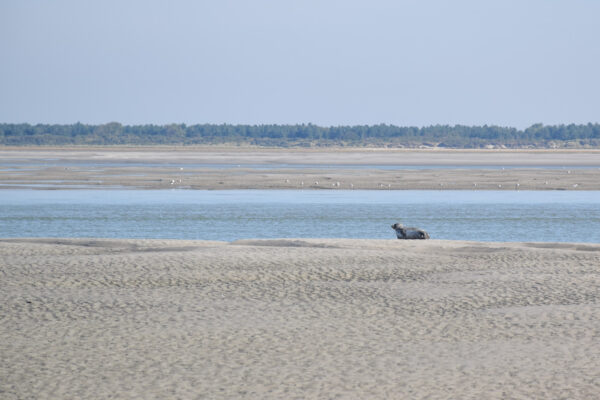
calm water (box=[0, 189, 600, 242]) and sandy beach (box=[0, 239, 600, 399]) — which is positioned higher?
sandy beach (box=[0, 239, 600, 399])

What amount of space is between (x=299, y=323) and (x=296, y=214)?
1752 cm

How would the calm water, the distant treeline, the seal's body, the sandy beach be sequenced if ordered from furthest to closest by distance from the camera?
the distant treeline < the calm water < the seal's body < the sandy beach

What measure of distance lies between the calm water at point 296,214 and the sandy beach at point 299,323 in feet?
19.1

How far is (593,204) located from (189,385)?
27661 millimetres

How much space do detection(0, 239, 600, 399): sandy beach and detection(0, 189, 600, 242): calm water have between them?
19.1ft

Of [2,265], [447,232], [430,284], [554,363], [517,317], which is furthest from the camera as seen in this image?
[447,232]

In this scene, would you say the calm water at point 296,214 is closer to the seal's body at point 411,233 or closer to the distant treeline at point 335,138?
the seal's body at point 411,233

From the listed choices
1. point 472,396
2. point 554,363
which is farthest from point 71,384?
point 554,363

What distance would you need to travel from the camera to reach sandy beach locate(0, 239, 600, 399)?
8.00 metres

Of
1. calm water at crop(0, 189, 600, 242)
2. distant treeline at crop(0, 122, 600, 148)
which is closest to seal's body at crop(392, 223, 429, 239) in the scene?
calm water at crop(0, 189, 600, 242)

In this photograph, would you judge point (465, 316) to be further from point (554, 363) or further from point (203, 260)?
point (203, 260)

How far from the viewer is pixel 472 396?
7594mm

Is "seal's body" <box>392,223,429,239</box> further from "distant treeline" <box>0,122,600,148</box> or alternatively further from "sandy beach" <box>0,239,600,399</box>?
"distant treeline" <box>0,122,600,148</box>

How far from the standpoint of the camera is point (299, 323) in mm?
10594
